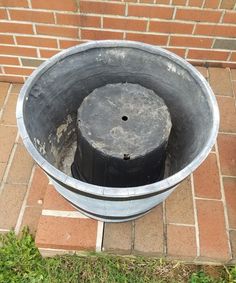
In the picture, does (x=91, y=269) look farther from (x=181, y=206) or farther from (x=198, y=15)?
(x=198, y=15)

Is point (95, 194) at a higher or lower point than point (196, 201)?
higher

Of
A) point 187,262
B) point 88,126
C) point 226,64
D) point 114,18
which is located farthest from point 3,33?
point 187,262

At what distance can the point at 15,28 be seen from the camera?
84.3 inches

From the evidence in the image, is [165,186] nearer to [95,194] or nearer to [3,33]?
[95,194]

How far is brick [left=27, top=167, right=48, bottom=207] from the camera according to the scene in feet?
6.47

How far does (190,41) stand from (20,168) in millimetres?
1261

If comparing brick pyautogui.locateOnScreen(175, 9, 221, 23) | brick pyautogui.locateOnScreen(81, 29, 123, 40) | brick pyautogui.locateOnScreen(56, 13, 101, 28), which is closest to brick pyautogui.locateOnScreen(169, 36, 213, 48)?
brick pyautogui.locateOnScreen(175, 9, 221, 23)

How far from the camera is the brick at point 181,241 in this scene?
1.75 meters

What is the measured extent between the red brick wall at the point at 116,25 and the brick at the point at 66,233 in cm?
107

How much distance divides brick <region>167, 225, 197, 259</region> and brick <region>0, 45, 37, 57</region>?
4.37 ft

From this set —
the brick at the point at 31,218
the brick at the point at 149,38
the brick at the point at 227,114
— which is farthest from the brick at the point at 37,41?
the brick at the point at 227,114

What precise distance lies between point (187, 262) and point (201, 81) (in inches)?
35.5

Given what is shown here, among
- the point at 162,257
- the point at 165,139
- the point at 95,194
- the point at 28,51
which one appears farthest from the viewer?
the point at 28,51

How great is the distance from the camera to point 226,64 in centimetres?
241
